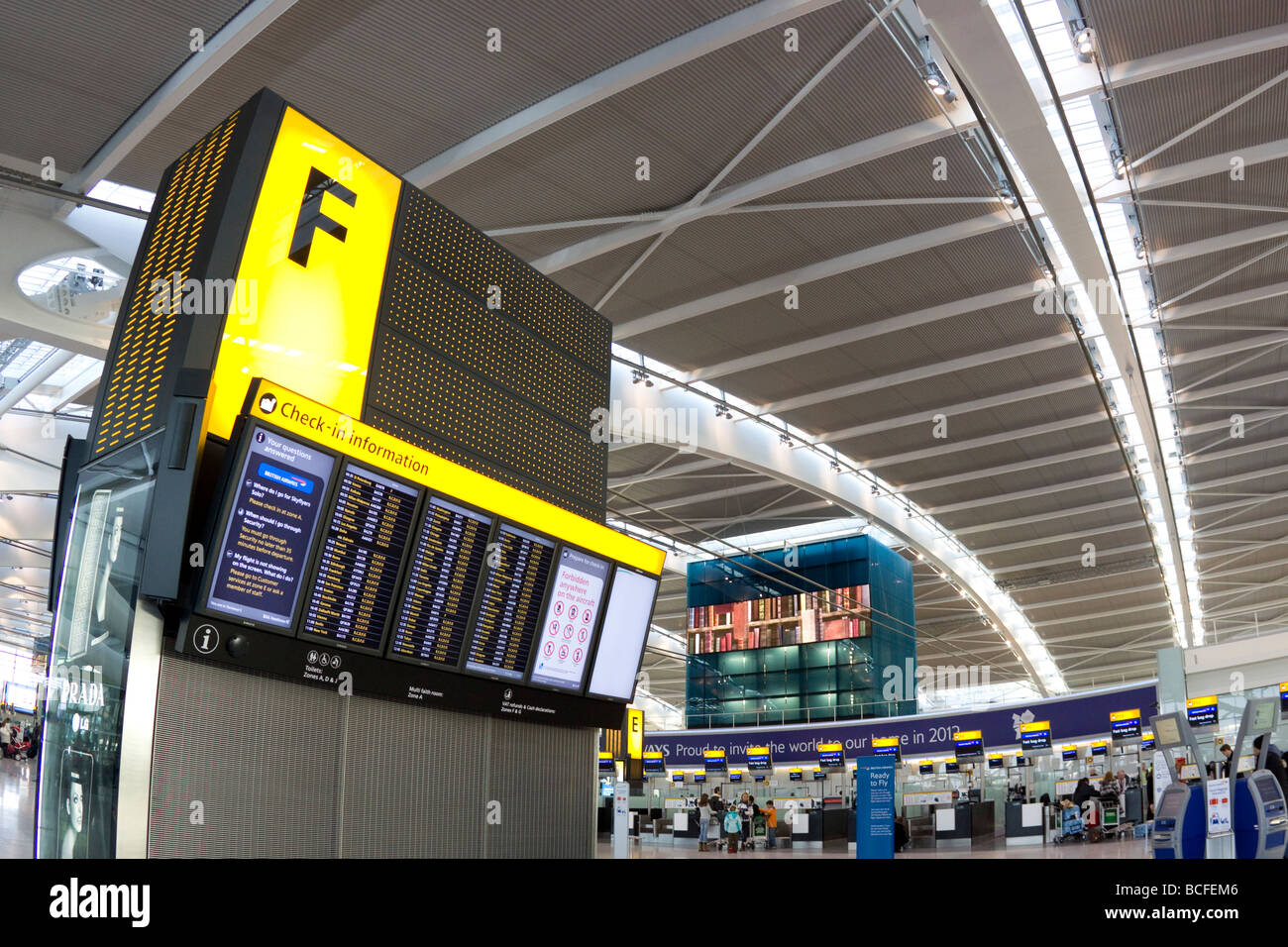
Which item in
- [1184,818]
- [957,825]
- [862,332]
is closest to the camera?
[1184,818]

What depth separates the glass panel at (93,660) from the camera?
17.1ft

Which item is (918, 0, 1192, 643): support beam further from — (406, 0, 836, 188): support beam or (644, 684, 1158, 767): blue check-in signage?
(644, 684, 1158, 767): blue check-in signage

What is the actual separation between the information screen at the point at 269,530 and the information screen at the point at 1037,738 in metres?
24.7

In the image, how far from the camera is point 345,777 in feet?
21.2

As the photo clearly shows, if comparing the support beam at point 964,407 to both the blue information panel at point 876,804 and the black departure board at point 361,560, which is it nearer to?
the blue information panel at point 876,804

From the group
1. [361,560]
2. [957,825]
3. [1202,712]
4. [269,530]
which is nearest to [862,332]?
[1202,712]

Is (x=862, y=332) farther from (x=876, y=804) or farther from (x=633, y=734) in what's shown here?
(x=633, y=734)

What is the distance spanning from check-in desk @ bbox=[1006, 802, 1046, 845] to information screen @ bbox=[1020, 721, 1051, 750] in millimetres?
3571

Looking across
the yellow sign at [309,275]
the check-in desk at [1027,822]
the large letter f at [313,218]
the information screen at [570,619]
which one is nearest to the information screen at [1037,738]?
the check-in desk at [1027,822]

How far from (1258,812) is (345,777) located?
9140 mm

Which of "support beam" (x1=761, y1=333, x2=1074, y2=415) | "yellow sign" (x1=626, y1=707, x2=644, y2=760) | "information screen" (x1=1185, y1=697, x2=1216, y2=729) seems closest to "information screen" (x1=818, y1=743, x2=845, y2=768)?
"yellow sign" (x1=626, y1=707, x2=644, y2=760)

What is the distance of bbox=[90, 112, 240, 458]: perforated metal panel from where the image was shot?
588 cm
